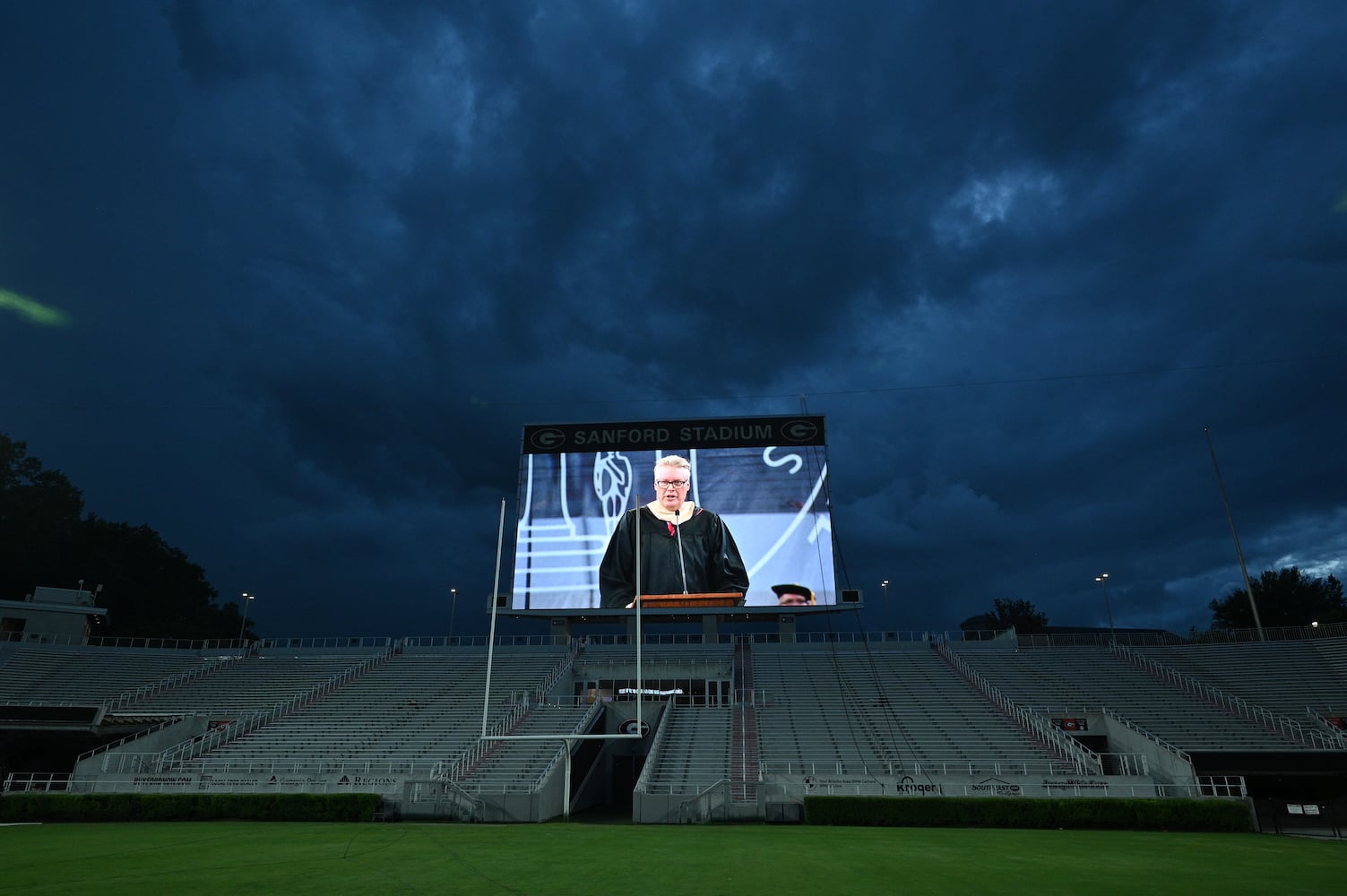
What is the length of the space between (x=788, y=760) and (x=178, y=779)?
2094 cm

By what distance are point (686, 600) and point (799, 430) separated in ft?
35.2

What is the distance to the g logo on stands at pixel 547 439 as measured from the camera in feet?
124

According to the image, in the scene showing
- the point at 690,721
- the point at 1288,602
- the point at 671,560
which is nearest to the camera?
the point at 690,721

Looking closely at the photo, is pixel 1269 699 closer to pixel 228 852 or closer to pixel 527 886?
pixel 527 886

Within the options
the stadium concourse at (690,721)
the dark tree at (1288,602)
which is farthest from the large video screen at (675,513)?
the dark tree at (1288,602)

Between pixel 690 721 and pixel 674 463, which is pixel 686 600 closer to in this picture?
pixel 690 721

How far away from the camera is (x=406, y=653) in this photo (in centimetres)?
4084

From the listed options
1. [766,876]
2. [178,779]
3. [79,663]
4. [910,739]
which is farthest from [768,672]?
A: [79,663]

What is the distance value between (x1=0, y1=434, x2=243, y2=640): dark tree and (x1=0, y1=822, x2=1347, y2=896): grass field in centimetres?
4651

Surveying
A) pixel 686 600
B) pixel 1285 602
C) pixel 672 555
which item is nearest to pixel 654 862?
pixel 686 600

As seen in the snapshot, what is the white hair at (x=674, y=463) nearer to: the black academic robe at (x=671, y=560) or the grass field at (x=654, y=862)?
the black academic robe at (x=671, y=560)

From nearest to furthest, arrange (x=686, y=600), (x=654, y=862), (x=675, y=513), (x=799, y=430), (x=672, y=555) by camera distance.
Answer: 1. (x=654, y=862)
2. (x=686, y=600)
3. (x=672, y=555)
4. (x=675, y=513)
5. (x=799, y=430)

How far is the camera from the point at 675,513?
1369 inches

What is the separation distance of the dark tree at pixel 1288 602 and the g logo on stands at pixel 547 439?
5199cm
